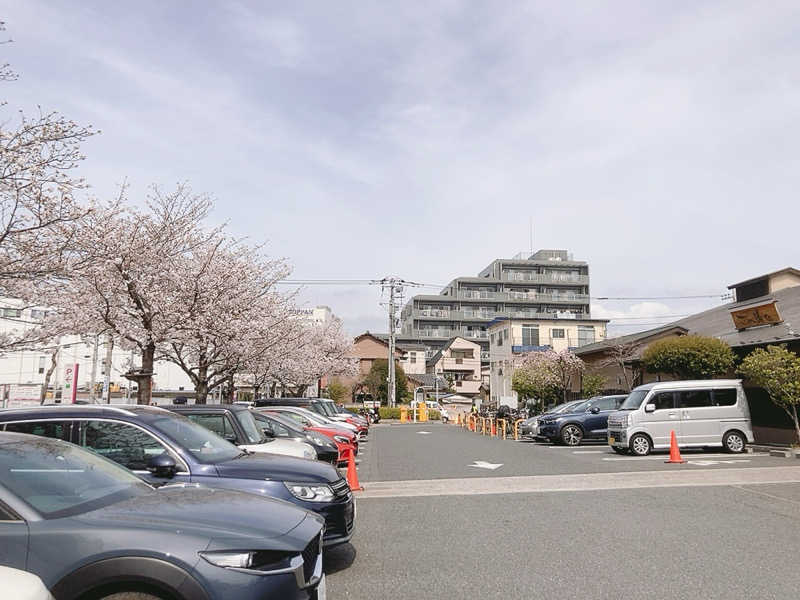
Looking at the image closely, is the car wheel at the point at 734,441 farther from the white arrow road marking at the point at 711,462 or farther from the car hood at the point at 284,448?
the car hood at the point at 284,448

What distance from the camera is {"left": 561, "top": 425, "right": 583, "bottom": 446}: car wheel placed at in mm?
21359

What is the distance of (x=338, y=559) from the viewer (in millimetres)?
6672

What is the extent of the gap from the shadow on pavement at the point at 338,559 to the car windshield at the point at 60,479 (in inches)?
97.4

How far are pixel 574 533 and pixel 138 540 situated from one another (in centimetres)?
574

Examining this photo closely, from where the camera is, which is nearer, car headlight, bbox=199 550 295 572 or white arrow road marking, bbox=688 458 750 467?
car headlight, bbox=199 550 295 572

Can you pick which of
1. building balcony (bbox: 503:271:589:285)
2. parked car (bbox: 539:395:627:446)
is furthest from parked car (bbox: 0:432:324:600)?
building balcony (bbox: 503:271:589:285)

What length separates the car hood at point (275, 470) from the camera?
6184 mm

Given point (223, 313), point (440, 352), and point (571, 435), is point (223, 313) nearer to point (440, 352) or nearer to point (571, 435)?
point (571, 435)

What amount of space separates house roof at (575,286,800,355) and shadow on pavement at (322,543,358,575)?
16453 mm

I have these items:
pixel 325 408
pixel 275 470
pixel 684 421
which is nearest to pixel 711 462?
pixel 684 421

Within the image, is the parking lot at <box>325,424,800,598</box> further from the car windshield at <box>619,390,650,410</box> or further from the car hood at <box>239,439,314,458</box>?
the car windshield at <box>619,390,650,410</box>

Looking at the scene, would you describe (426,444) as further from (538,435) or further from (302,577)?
(302,577)

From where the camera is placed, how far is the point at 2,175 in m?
8.81

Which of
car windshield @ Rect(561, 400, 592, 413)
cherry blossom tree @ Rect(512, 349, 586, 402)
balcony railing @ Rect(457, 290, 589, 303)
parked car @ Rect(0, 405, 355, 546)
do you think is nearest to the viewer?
parked car @ Rect(0, 405, 355, 546)
